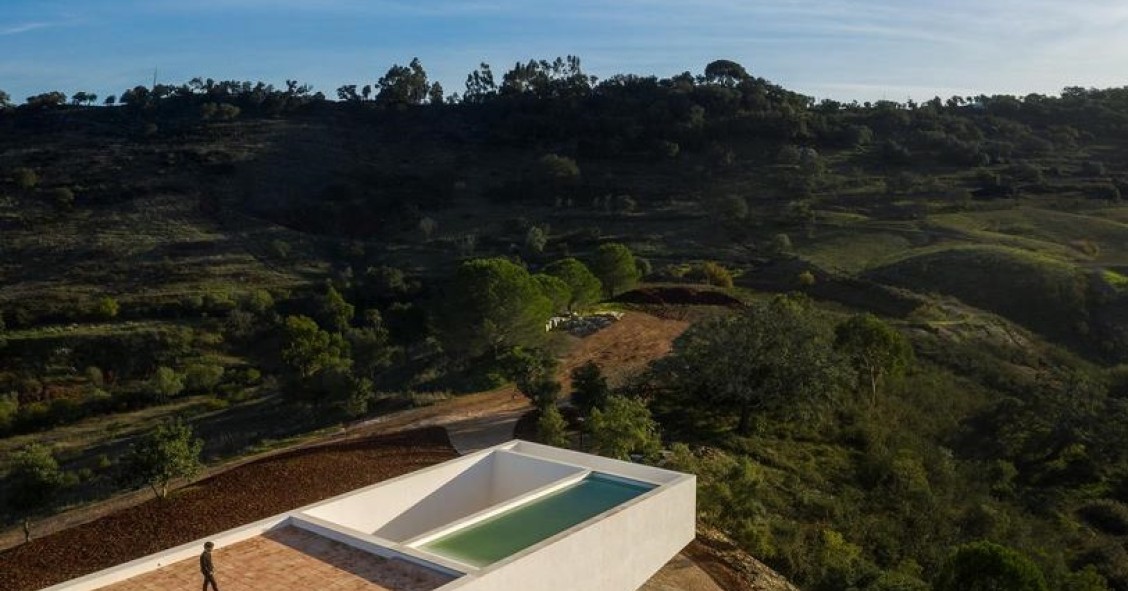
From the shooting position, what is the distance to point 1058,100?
309 ft

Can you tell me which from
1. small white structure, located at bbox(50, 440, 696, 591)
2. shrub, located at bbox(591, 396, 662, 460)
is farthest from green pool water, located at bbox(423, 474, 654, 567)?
shrub, located at bbox(591, 396, 662, 460)

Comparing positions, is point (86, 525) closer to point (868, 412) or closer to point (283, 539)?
point (283, 539)

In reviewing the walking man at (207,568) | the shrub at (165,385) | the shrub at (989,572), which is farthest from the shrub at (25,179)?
the shrub at (989,572)

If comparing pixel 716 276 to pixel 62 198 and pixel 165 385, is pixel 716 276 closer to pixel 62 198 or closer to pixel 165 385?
pixel 165 385

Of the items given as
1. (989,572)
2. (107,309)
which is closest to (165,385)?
(107,309)

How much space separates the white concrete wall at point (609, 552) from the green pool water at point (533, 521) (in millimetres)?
598

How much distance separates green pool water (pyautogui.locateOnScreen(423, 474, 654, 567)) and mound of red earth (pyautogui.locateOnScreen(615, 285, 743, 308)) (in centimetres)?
2665

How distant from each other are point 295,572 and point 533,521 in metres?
3.33

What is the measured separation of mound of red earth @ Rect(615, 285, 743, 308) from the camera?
39.3 metres

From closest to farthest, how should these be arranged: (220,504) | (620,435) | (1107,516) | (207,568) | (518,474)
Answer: (207,568), (518,474), (220,504), (620,435), (1107,516)

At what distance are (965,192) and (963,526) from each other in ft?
166

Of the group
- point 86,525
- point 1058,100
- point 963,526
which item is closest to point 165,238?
point 86,525

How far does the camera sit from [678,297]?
4000 centimetres

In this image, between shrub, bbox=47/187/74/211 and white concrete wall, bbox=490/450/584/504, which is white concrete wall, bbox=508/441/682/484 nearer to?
white concrete wall, bbox=490/450/584/504
